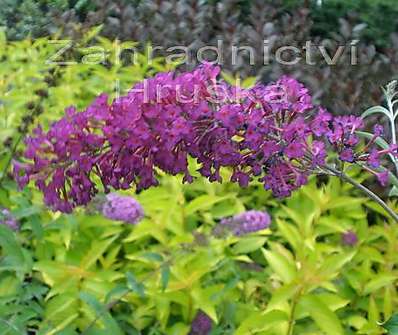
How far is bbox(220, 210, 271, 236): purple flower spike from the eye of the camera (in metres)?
2.09

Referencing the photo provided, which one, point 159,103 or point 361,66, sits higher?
point 159,103

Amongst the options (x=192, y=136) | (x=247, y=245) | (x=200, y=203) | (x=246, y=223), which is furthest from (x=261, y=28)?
(x=192, y=136)

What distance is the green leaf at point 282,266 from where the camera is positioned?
6.77 ft

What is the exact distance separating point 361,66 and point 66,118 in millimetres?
2523

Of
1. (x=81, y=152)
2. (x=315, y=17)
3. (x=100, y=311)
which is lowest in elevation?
(x=315, y=17)

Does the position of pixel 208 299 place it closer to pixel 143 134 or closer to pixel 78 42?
pixel 143 134

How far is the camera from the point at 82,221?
237 centimetres

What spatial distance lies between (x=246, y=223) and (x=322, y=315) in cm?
31

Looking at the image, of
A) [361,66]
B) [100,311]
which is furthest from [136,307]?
[361,66]

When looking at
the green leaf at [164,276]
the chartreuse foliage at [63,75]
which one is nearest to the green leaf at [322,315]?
the green leaf at [164,276]

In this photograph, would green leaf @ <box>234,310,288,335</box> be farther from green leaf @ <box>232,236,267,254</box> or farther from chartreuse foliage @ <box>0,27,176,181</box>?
chartreuse foliage @ <box>0,27,176,181</box>

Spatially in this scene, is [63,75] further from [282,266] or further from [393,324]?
[393,324]

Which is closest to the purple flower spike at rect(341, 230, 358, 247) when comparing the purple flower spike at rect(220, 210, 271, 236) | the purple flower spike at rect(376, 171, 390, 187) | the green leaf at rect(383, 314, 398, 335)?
the purple flower spike at rect(220, 210, 271, 236)

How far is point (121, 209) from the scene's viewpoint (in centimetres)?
206
